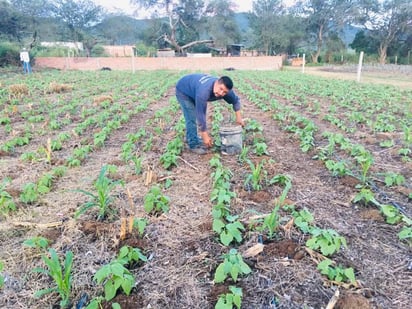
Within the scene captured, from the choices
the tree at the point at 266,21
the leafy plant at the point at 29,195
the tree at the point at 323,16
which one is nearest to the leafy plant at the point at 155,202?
the leafy plant at the point at 29,195

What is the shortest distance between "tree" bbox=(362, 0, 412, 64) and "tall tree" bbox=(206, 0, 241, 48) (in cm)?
1585

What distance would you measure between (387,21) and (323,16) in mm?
7157

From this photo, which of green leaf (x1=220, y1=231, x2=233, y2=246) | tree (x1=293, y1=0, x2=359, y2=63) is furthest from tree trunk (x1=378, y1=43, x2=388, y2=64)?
green leaf (x1=220, y1=231, x2=233, y2=246)

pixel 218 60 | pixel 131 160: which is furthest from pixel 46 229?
pixel 218 60

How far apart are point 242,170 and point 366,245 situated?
1672 mm

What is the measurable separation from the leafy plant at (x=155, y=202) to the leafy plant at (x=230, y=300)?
46.6 inches

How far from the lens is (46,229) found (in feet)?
8.80

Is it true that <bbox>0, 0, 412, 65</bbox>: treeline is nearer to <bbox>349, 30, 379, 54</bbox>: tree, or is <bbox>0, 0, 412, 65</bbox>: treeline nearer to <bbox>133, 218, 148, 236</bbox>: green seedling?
<bbox>349, 30, 379, 54</bbox>: tree

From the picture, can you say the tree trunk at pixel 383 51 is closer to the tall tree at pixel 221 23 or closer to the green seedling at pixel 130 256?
the tall tree at pixel 221 23

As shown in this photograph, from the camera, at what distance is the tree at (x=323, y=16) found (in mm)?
39375

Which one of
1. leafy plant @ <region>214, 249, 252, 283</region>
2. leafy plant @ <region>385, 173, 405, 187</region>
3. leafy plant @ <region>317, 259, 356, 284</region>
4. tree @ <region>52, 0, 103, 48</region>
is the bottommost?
leafy plant @ <region>317, 259, 356, 284</region>

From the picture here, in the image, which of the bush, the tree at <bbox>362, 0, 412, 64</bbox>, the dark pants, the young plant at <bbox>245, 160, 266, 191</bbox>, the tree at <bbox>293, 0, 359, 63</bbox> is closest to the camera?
the young plant at <bbox>245, 160, 266, 191</bbox>

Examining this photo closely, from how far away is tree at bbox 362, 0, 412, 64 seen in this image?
3556cm

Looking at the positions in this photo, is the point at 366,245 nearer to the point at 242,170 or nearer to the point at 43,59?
the point at 242,170
